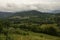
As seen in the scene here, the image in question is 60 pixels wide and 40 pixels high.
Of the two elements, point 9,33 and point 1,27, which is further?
point 1,27

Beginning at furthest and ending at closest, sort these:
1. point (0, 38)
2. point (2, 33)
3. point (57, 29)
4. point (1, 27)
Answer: point (57, 29) → point (1, 27) → point (2, 33) → point (0, 38)

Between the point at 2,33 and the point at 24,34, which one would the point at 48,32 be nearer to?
the point at 24,34

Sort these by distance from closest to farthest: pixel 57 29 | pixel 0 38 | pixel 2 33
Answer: pixel 0 38
pixel 2 33
pixel 57 29

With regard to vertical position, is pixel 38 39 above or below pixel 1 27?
below

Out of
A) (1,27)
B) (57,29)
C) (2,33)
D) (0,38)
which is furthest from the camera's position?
(57,29)

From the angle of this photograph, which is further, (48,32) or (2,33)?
(48,32)

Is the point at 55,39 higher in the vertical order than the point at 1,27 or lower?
lower

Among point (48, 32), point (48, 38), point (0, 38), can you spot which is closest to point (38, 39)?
point (48, 38)

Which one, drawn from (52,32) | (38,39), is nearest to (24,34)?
(38,39)

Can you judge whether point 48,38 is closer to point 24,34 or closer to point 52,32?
point 52,32
